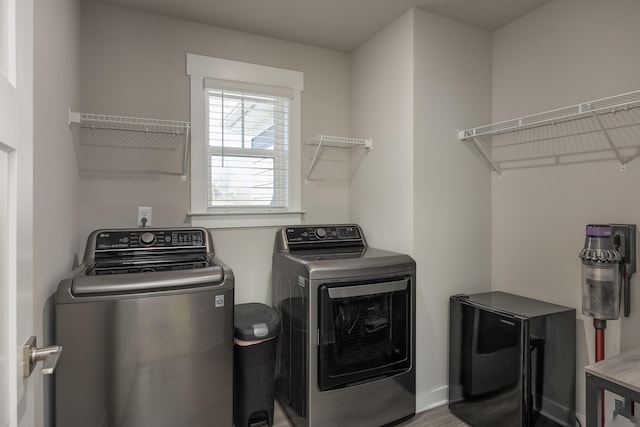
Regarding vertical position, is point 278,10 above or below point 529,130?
above

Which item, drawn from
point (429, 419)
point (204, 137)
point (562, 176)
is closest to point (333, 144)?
point (204, 137)

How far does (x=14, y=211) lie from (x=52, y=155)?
1.06 m

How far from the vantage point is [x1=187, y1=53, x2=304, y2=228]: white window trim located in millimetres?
2395

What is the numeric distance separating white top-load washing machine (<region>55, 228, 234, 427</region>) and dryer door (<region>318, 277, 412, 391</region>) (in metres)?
0.51

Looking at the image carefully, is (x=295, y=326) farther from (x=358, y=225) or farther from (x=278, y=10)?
(x=278, y=10)

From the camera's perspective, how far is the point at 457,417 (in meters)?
2.25

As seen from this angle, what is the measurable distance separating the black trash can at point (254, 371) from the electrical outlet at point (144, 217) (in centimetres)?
85

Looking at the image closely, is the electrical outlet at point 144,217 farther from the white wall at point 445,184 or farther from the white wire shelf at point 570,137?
the white wire shelf at point 570,137

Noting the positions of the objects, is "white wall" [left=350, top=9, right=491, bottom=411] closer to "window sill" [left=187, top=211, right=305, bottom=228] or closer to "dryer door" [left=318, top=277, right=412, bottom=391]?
"dryer door" [left=318, top=277, right=412, bottom=391]

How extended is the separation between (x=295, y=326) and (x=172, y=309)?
735mm

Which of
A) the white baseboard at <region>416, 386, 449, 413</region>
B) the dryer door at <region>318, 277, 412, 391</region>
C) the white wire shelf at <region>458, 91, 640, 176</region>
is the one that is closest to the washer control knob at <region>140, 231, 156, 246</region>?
the dryer door at <region>318, 277, 412, 391</region>

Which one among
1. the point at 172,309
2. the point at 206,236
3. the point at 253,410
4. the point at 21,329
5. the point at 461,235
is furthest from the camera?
the point at 461,235

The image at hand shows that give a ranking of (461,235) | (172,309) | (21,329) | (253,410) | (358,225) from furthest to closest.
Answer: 1. (358,225)
2. (461,235)
3. (253,410)
4. (172,309)
5. (21,329)

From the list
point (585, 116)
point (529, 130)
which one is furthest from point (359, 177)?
point (585, 116)
